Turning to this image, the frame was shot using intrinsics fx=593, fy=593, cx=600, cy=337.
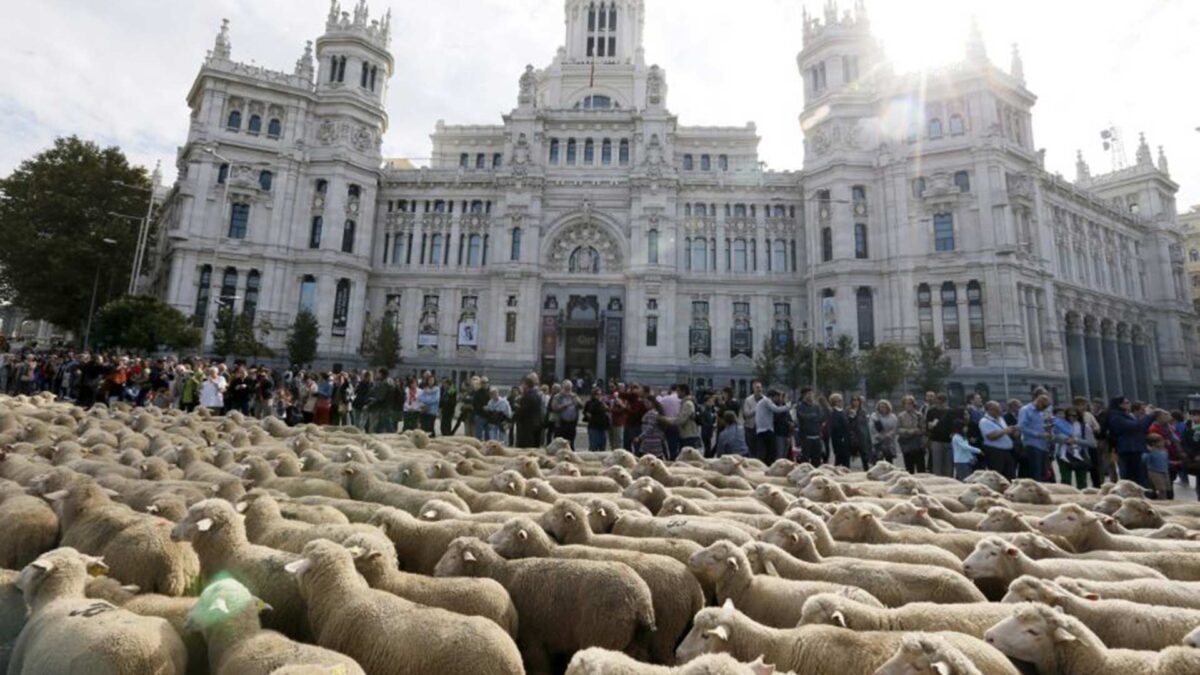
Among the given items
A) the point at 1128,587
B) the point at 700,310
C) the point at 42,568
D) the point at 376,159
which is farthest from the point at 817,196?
the point at 42,568

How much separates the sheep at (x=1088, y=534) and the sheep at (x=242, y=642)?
8034 mm

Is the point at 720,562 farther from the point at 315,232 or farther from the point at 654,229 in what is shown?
the point at 315,232

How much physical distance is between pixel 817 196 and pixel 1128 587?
4873 cm

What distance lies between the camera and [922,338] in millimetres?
42531

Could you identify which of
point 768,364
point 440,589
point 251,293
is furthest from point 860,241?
point 440,589

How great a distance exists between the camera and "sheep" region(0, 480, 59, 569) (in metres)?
6.05

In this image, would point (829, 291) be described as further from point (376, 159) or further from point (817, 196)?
point (376, 159)

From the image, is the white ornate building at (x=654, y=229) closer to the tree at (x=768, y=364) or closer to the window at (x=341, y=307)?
the window at (x=341, y=307)

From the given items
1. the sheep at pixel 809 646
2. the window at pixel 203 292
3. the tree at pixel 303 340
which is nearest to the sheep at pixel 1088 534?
the sheep at pixel 809 646

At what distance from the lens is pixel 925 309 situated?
4638cm

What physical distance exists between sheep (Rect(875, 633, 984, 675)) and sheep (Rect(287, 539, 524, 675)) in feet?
7.44

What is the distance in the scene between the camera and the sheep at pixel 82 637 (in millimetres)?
3621

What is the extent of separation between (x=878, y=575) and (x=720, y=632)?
2.46 meters

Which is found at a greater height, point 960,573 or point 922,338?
point 922,338
